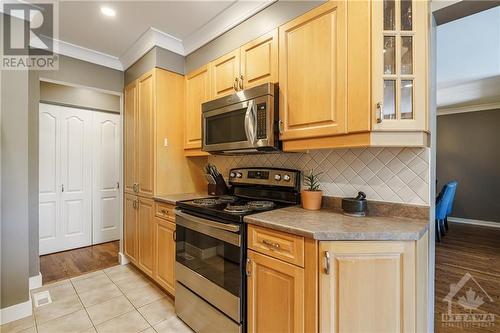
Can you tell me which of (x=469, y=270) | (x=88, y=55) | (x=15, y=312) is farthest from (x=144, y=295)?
(x=469, y=270)

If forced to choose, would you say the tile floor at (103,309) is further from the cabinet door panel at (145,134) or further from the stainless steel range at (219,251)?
the cabinet door panel at (145,134)

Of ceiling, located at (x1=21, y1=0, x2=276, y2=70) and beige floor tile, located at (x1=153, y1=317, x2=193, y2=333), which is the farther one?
ceiling, located at (x1=21, y1=0, x2=276, y2=70)

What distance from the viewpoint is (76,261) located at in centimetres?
316

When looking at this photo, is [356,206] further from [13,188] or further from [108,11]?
[13,188]

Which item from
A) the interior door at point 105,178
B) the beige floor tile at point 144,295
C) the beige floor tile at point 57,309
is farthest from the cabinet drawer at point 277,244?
the interior door at point 105,178

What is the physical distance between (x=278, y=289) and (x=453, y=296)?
214cm

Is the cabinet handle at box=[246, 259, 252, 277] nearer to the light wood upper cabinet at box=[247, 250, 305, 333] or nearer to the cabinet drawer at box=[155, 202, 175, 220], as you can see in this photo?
the light wood upper cabinet at box=[247, 250, 305, 333]

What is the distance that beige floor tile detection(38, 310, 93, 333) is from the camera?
183cm

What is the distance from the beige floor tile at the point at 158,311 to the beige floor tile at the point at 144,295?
7 cm

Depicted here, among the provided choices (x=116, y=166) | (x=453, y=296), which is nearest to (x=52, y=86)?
(x=116, y=166)

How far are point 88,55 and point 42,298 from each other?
2518 mm

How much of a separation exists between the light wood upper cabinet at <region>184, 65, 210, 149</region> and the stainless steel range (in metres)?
0.71

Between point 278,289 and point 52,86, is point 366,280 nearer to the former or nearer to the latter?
point 278,289

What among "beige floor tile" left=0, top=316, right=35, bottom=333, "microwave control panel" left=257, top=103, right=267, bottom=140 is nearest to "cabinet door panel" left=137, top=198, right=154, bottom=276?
"beige floor tile" left=0, top=316, right=35, bottom=333
